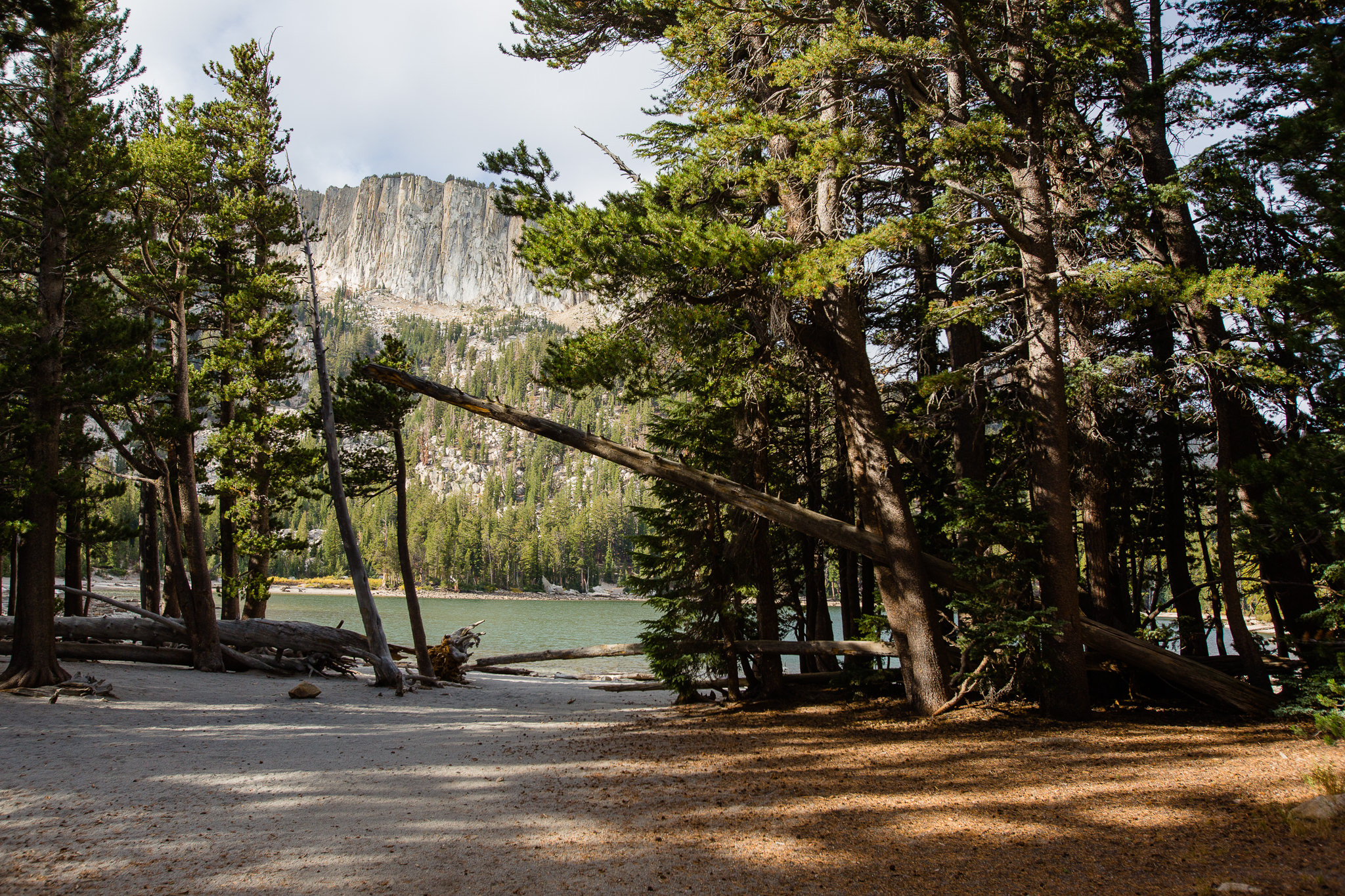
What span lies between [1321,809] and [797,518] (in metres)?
5.08

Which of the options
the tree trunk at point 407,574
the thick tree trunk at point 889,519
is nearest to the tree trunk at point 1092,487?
the thick tree trunk at point 889,519

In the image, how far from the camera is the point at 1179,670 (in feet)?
24.7

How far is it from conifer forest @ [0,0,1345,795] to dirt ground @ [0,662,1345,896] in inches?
65.4

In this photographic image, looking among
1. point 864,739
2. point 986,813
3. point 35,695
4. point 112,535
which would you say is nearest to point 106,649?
point 112,535

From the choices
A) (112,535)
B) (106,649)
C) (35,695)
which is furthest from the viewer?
(112,535)

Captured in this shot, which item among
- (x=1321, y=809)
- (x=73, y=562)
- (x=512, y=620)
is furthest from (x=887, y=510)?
(x=512, y=620)

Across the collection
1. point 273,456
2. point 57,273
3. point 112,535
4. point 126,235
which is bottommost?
point 112,535

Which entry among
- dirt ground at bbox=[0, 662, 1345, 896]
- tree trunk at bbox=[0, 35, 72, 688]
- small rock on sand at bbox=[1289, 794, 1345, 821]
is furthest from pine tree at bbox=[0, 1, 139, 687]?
small rock on sand at bbox=[1289, 794, 1345, 821]

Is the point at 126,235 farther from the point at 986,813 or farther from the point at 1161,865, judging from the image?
the point at 1161,865

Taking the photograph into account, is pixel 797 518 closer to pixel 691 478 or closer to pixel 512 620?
pixel 691 478

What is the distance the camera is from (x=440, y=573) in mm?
87000

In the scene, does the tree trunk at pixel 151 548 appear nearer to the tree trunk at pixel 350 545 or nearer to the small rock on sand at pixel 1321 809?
the tree trunk at pixel 350 545

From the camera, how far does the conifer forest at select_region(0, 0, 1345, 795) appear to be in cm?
684

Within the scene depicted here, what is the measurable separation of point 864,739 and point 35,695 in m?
10.6
